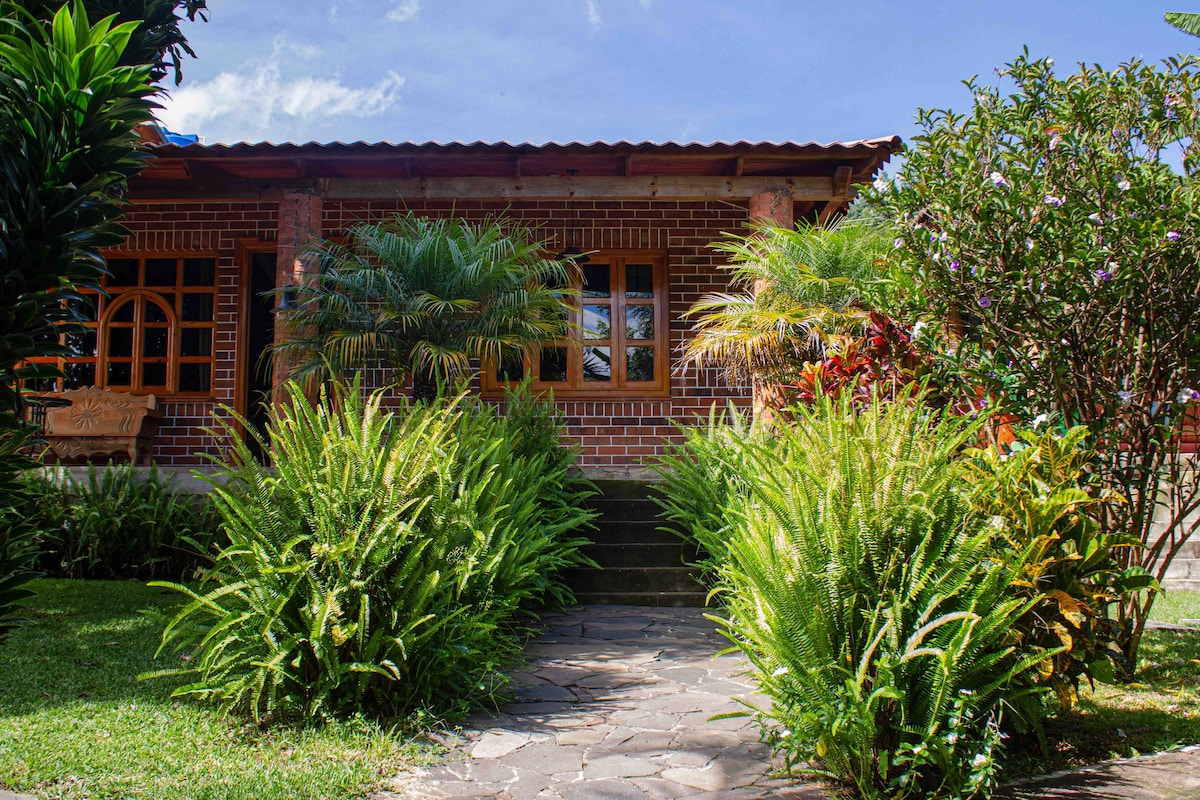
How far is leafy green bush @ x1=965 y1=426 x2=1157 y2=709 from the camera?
2.98 m

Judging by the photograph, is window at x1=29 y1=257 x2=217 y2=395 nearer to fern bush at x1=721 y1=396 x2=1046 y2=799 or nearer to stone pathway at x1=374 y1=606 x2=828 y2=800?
stone pathway at x1=374 y1=606 x2=828 y2=800

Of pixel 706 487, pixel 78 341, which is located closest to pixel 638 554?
pixel 706 487

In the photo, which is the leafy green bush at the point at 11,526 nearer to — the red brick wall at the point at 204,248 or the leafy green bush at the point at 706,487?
the leafy green bush at the point at 706,487

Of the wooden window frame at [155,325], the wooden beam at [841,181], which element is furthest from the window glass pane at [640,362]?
the wooden window frame at [155,325]

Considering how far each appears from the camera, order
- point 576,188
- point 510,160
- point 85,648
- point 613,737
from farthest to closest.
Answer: point 576,188 < point 510,160 < point 85,648 < point 613,737

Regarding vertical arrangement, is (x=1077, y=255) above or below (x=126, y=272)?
below

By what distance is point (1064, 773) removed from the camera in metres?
2.88

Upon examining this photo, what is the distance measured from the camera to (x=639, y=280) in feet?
31.6

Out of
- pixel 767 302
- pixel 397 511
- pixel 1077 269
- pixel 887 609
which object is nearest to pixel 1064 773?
pixel 887 609

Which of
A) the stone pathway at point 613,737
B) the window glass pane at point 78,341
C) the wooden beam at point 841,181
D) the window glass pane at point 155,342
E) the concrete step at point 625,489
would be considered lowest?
the stone pathway at point 613,737

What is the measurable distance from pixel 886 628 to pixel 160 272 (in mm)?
9218

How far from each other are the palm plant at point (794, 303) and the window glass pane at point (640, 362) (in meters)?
2.20

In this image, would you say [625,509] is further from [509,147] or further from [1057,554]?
[1057,554]

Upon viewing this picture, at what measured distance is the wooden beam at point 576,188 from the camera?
26.9ft
